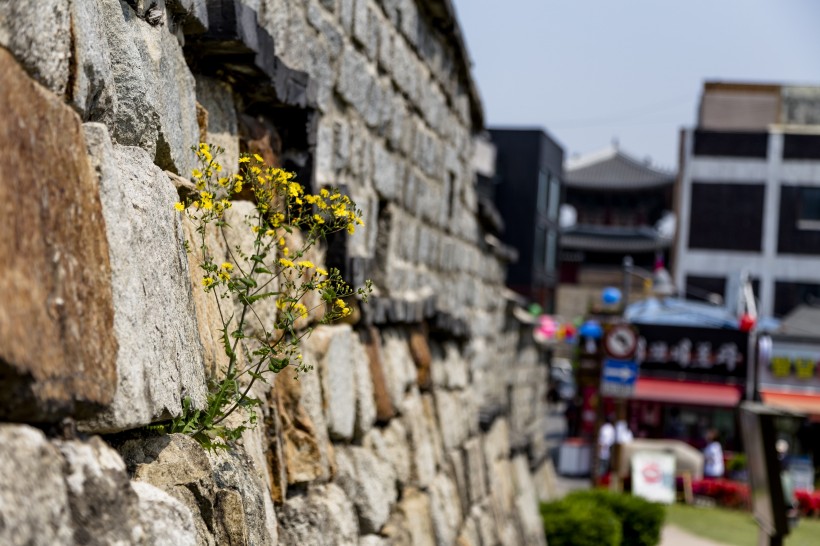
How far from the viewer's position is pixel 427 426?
222 inches

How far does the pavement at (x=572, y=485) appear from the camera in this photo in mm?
14827

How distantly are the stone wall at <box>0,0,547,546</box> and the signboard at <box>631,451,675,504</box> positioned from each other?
38.6 feet

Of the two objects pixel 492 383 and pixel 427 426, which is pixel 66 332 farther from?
pixel 492 383

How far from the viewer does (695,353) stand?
26.2 m

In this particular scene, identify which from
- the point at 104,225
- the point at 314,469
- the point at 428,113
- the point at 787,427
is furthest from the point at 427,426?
the point at 787,427

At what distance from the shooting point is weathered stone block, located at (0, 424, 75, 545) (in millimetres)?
1446

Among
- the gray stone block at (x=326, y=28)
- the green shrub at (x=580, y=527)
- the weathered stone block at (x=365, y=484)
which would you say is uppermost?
the gray stone block at (x=326, y=28)

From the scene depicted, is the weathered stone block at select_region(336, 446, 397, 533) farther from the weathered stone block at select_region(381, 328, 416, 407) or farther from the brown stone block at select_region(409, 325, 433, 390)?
the brown stone block at select_region(409, 325, 433, 390)

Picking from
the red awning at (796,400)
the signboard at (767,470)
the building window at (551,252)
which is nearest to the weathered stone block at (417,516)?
the signboard at (767,470)

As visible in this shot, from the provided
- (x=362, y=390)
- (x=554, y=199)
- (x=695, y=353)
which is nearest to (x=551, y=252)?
(x=554, y=199)

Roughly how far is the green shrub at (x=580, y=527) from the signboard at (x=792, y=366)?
57.4 feet

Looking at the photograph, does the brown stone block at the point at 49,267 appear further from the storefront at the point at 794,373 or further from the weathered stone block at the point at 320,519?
the storefront at the point at 794,373

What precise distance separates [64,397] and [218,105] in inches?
69.3

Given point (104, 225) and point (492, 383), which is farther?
point (492, 383)
